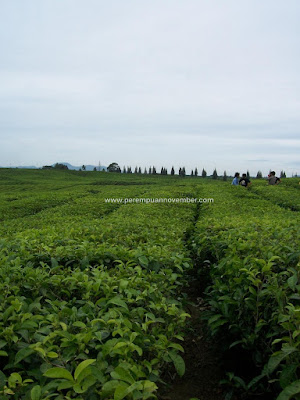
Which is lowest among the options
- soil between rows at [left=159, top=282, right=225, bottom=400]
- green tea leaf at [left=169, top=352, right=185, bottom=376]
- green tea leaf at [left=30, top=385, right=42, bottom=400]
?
soil between rows at [left=159, top=282, right=225, bottom=400]

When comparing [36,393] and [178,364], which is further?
[178,364]

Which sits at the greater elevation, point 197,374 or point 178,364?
point 178,364

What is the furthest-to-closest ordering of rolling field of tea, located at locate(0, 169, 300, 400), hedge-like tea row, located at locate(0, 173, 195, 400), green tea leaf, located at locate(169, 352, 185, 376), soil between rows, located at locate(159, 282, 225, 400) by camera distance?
soil between rows, located at locate(159, 282, 225, 400) < green tea leaf, located at locate(169, 352, 185, 376) < rolling field of tea, located at locate(0, 169, 300, 400) < hedge-like tea row, located at locate(0, 173, 195, 400)

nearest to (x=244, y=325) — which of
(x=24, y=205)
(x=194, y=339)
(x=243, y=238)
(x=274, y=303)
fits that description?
(x=274, y=303)

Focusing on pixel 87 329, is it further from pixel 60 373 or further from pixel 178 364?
pixel 178 364

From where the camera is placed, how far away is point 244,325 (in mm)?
3395

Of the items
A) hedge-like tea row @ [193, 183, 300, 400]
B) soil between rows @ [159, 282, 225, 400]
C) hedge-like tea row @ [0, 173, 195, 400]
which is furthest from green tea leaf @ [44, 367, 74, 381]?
hedge-like tea row @ [193, 183, 300, 400]

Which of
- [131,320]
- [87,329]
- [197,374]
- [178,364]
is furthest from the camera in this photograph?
[197,374]

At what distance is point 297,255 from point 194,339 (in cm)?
206

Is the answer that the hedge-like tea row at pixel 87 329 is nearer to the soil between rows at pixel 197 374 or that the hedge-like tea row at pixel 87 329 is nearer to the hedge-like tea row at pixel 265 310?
the soil between rows at pixel 197 374

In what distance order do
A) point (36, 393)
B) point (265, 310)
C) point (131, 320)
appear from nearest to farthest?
point (36, 393) → point (131, 320) → point (265, 310)

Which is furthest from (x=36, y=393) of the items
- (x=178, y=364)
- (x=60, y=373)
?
(x=178, y=364)

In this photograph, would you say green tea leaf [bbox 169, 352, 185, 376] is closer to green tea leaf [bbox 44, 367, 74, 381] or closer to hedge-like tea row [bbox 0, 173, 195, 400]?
hedge-like tea row [bbox 0, 173, 195, 400]

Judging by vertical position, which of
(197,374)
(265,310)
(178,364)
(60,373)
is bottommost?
(197,374)
